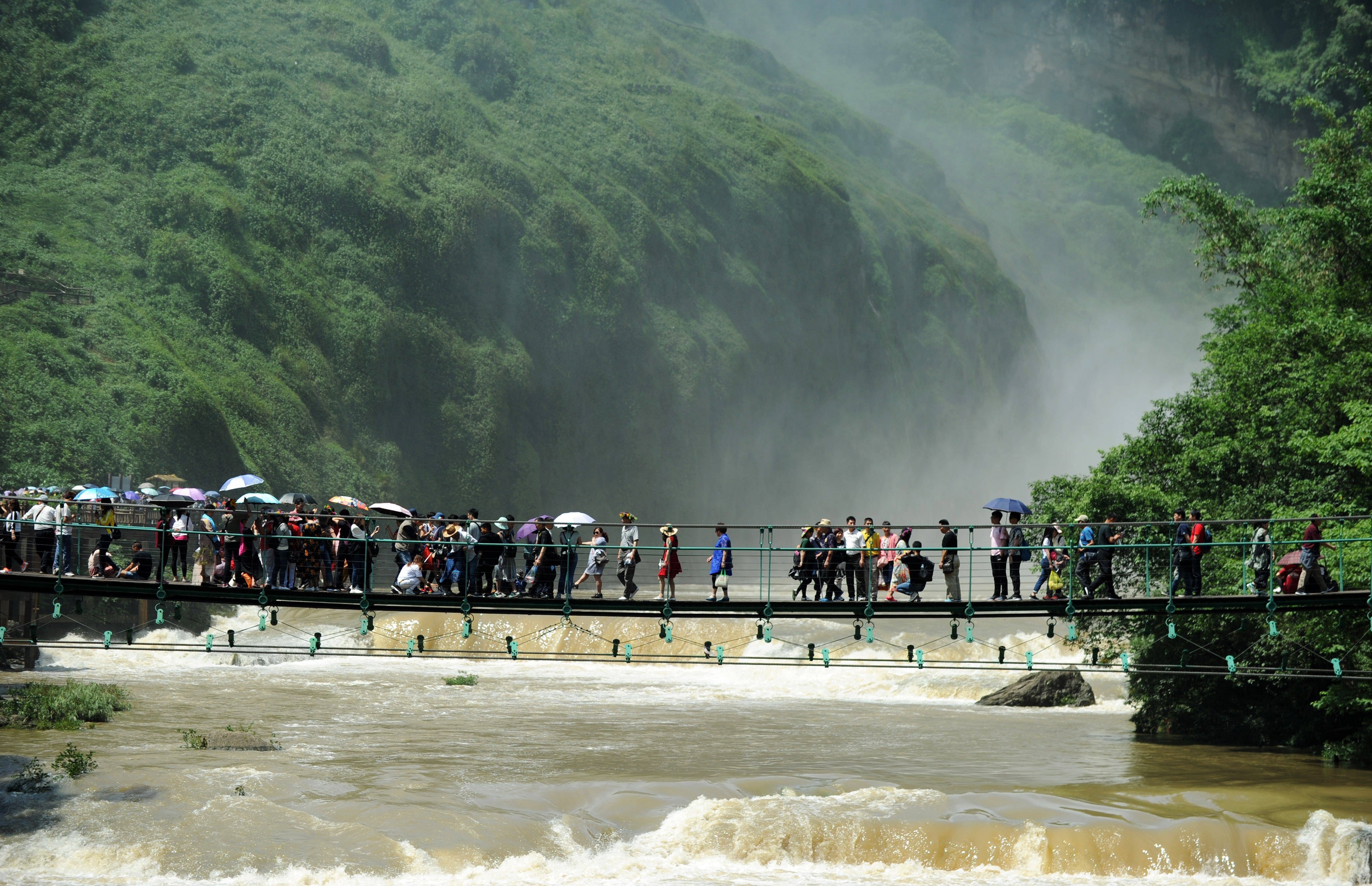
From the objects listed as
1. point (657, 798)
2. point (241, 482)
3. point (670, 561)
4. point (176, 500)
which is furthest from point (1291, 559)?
point (241, 482)

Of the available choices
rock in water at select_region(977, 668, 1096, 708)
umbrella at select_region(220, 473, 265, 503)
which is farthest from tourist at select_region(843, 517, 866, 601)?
rock in water at select_region(977, 668, 1096, 708)

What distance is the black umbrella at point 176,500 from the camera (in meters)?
20.7

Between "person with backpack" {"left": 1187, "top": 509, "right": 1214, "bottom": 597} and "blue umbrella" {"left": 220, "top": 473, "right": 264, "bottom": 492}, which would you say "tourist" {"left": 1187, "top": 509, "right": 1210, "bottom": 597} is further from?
"blue umbrella" {"left": 220, "top": 473, "right": 264, "bottom": 492}

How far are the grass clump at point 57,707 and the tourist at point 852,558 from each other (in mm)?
18602

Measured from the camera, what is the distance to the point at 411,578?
22.5 m

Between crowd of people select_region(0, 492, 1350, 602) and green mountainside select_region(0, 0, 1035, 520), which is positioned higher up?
green mountainside select_region(0, 0, 1035, 520)

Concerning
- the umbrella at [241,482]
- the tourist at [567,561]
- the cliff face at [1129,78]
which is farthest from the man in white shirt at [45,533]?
the cliff face at [1129,78]

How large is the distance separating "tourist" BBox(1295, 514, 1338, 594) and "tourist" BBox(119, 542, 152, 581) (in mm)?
20353

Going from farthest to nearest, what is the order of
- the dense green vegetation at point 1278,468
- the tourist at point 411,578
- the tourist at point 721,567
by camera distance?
the dense green vegetation at point 1278,468 < the tourist at point 411,578 < the tourist at point 721,567

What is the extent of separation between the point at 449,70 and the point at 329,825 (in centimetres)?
9151

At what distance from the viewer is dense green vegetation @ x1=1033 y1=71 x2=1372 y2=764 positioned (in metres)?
23.9

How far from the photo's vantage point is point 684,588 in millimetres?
57969

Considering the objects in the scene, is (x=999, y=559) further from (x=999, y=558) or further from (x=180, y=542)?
(x=180, y=542)

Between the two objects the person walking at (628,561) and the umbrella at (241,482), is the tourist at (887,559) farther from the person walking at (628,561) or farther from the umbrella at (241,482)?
the umbrella at (241,482)
